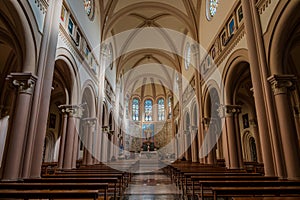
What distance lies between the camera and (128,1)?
17.2 m

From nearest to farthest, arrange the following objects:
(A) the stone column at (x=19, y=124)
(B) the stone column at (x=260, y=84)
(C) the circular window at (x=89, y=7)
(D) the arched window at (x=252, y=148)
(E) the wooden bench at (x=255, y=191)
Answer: (E) the wooden bench at (x=255, y=191) → (A) the stone column at (x=19, y=124) → (B) the stone column at (x=260, y=84) → (C) the circular window at (x=89, y=7) → (D) the arched window at (x=252, y=148)

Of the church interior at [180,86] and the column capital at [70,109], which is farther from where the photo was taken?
the column capital at [70,109]

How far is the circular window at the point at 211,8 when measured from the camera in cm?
1293

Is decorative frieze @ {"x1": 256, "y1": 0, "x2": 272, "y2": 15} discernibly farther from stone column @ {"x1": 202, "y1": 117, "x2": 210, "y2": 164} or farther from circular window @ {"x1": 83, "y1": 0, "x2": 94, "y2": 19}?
circular window @ {"x1": 83, "y1": 0, "x2": 94, "y2": 19}

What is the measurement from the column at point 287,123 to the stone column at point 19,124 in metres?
7.70

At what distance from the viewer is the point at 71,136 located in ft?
35.1

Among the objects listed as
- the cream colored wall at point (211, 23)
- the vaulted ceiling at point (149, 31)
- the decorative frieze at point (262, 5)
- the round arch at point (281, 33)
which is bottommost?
the round arch at point (281, 33)

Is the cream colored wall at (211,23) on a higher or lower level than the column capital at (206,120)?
higher

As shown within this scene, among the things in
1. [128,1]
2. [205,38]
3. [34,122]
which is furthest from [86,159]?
[128,1]

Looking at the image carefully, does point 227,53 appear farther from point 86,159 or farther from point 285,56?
point 86,159

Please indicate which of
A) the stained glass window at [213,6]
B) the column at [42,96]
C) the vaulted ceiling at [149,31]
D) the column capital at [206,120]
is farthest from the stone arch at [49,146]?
the stained glass window at [213,6]

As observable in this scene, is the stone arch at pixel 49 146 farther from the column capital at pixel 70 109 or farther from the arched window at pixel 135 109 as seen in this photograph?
the arched window at pixel 135 109

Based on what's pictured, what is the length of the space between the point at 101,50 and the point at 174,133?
17.0 metres

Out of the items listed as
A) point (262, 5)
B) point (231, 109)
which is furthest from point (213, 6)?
point (231, 109)
